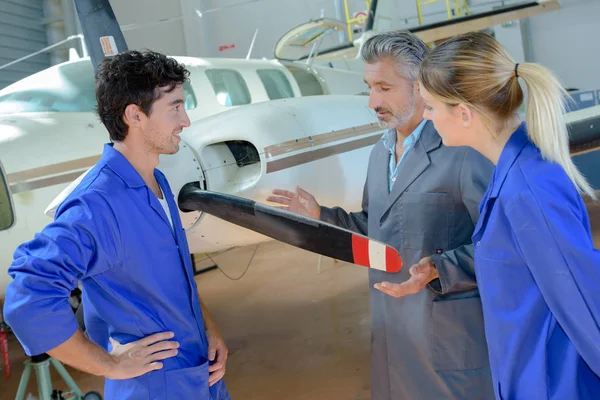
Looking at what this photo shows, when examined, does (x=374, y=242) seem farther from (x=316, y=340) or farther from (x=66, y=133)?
(x=316, y=340)

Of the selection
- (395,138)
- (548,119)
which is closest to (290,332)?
(395,138)

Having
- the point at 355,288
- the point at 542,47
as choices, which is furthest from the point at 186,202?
the point at 542,47

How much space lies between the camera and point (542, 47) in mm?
13344

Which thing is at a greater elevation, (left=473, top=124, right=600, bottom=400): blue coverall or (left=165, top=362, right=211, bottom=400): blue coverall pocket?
(left=473, top=124, right=600, bottom=400): blue coverall

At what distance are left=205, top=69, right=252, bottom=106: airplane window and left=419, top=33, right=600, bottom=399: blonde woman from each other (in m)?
4.10

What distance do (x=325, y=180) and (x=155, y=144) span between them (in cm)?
208

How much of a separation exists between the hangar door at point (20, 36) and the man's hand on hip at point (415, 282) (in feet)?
41.5

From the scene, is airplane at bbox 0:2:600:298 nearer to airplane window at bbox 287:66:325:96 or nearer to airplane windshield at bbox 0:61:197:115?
airplane windshield at bbox 0:61:197:115

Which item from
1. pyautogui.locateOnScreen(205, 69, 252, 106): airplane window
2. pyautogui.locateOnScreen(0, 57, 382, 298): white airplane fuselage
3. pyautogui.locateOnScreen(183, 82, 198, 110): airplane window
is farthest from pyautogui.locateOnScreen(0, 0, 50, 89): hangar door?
pyautogui.locateOnScreen(0, 57, 382, 298): white airplane fuselage

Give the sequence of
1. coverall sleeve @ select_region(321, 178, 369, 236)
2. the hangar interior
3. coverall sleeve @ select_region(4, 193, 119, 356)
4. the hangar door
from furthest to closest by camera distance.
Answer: the hangar door → the hangar interior → coverall sleeve @ select_region(321, 178, 369, 236) → coverall sleeve @ select_region(4, 193, 119, 356)

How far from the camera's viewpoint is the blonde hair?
1.38 m

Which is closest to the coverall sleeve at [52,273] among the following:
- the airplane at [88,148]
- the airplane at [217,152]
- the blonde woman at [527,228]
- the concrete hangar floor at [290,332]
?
the blonde woman at [527,228]

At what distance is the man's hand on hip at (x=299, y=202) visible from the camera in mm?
2602

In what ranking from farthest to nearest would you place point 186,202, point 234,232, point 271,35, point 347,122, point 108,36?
1. point 271,35
2. point 108,36
3. point 347,122
4. point 234,232
5. point 186,202
